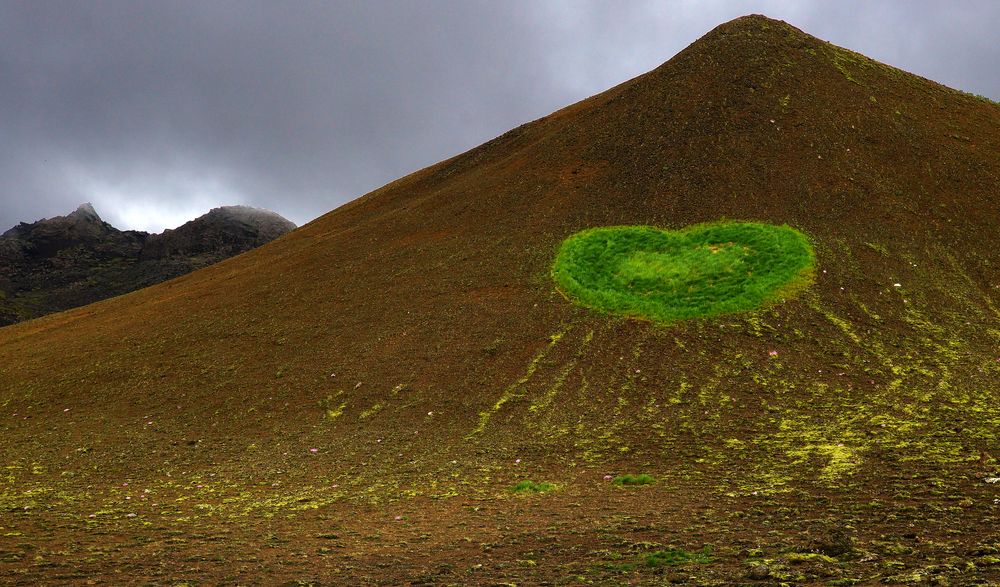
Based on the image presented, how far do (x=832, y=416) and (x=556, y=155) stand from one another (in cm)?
1853

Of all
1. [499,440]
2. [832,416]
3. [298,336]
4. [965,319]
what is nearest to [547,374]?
[499,440]

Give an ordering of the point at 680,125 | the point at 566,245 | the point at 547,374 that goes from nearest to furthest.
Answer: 1. the point at 547,374
2. the point at 566,245
3. the point at 680,125

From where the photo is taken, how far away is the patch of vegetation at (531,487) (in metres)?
11.5

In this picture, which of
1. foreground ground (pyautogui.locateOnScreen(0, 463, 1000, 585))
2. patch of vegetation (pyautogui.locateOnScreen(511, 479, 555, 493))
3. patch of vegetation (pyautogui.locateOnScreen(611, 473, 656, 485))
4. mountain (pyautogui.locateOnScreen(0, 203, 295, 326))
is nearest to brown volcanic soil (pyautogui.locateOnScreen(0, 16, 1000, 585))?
foreground ground (pyautogui.locateOnScreen(0, 463, 1000, 585))

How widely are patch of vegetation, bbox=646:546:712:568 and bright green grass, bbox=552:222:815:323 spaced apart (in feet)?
39.6

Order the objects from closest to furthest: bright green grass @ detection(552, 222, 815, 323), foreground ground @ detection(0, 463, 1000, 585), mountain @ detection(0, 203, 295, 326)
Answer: foreground ground @ detection(0, 463, 1000, 585) → bright green grass @ detection(552, 222, 815, 323) → mountain @ detection(0, 203, 295, 326)

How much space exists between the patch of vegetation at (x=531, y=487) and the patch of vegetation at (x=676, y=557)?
13.8 feet

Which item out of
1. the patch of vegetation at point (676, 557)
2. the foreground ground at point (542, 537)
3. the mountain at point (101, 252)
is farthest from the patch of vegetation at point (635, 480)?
the mountain at point (101, 252)

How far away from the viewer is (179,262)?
7694 cm

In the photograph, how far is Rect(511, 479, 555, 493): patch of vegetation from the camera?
1152 centimetres

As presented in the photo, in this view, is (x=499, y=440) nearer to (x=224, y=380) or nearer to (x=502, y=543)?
(x=502, y=543)

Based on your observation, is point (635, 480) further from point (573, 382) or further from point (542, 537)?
point (573, 382)

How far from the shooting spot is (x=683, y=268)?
20875 millimetres

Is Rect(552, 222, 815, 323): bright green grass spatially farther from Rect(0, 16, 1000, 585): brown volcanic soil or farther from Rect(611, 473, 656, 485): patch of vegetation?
Rect(611, 473, 656, 485): patch of vegetation
